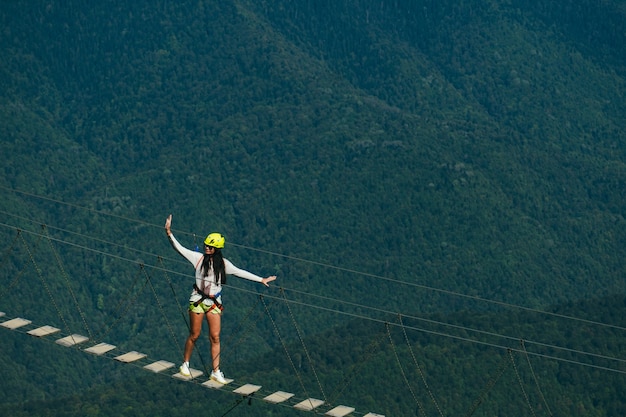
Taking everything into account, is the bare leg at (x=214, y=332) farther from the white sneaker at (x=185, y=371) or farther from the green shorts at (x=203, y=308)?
the white sneaker at (x=185, y=371)

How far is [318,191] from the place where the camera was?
478 ft

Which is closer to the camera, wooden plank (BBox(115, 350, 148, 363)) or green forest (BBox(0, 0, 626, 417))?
wooden plank (BBox(115, 350, 148, 363))

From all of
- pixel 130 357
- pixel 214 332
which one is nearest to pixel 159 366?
pixel 130 357

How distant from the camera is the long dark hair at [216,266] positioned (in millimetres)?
31984

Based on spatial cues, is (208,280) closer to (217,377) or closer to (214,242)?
(214,242)

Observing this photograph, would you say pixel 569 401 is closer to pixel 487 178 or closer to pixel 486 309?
pixel 486 309

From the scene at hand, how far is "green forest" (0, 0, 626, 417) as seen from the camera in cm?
10075

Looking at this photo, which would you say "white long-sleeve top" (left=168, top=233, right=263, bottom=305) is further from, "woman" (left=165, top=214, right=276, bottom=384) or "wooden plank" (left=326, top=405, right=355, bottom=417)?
"wooden plank" (left=326, top=405, right=355, bottom=417)

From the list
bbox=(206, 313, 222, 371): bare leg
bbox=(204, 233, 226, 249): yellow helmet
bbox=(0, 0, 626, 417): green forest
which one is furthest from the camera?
bbox=(0, 0, 626, 417): green forest

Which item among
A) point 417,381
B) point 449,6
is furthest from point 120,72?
point 417,381

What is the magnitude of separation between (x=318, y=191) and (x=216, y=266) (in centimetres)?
11377

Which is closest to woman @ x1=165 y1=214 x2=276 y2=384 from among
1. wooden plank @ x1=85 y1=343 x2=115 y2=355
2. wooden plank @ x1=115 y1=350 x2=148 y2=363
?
wooden plank @ x1=115 y1=350 x2=148 y2=363

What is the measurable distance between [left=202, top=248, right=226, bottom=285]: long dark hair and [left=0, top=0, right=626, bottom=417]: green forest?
61.5 metres

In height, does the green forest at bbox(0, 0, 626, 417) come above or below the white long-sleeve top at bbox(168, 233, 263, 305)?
below
